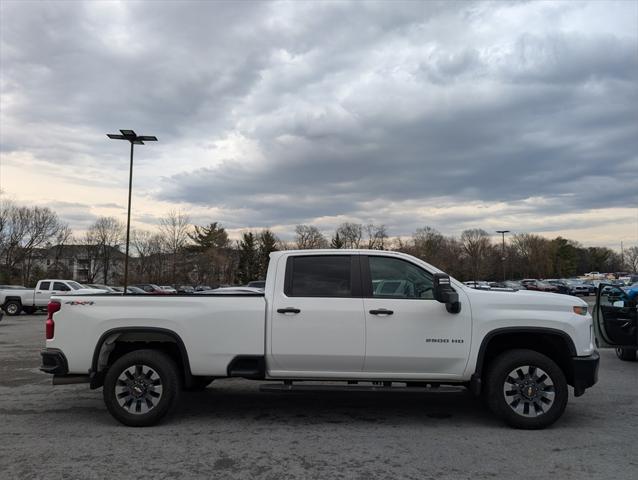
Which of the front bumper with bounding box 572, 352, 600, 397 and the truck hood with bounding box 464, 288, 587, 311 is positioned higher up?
the truck hood with bounding box 464, 288, 587, 311

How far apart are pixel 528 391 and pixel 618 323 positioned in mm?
5429

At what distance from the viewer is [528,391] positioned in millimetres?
5691

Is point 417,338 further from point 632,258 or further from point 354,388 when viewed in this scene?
point 632,258

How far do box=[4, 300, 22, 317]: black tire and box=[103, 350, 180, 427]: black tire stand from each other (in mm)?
25905

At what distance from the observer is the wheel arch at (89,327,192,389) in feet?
19.2

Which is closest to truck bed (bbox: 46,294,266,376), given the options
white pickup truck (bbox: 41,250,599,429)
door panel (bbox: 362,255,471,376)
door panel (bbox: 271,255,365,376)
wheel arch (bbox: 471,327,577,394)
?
white pickup truck (bbox: 41,250,599,429)

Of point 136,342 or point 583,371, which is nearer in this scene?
point 583,371

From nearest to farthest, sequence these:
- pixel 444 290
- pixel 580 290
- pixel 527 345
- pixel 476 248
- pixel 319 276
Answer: pixel 444 290 < pixel 319 276 < pixel 527 345 < pixel 580 290 < pixel 476 248

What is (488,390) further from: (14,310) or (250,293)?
(14,310)

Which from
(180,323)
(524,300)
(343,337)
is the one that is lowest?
(343,337)

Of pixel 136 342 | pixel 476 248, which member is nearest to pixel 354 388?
pixel 136 342

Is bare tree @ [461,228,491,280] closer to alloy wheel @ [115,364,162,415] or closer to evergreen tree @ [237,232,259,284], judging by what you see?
evergreen tree @ [237,232,259,284]

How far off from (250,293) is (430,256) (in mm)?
99547

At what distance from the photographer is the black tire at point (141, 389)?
575cm
